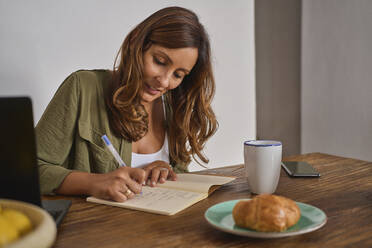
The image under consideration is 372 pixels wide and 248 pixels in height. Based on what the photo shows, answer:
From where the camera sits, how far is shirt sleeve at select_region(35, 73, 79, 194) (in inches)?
45.3

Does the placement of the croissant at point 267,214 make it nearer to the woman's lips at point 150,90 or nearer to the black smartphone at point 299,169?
the black smartphone at point 299,169

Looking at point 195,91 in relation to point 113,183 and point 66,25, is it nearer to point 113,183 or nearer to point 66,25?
point 113,183

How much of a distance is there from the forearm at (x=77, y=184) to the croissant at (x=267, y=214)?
16.8 inches

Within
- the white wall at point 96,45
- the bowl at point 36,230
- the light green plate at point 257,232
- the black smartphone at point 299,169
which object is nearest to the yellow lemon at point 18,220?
the bowl at point 36,230

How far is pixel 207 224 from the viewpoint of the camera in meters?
0.70

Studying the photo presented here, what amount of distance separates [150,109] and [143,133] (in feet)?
0.59

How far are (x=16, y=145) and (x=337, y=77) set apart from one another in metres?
3.05

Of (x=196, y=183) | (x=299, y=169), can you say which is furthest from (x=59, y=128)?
(x=299, y=169)

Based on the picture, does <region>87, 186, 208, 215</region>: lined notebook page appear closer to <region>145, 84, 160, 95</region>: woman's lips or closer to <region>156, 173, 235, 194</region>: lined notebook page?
<region>156, 173, 235, 194</region>: lined notebook page

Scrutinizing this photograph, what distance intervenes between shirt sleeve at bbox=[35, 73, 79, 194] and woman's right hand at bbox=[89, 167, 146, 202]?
0.92ft

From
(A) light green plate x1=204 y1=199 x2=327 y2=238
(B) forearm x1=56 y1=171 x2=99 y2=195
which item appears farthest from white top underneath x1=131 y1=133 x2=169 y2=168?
(A) light green plate x1=204 y1=199 x2=327 y2=238

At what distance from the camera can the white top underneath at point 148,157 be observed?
137 centimetres

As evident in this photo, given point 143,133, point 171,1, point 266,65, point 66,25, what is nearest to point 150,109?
point 143,133

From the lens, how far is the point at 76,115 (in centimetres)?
125
